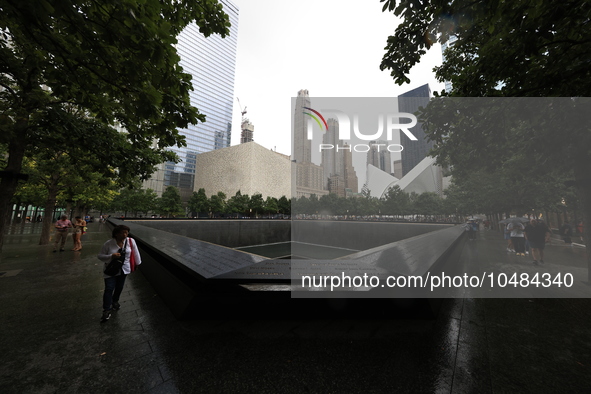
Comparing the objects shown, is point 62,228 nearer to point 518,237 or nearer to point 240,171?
point 518,237

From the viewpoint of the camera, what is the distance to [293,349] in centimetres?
277

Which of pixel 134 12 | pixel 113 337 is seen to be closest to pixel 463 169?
pixel 134 12

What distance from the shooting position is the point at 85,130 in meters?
5.52

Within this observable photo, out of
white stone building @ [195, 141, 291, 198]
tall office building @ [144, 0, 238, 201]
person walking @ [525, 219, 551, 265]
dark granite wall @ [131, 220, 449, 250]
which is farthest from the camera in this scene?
tall office building @ [144, 0, 238, 201]

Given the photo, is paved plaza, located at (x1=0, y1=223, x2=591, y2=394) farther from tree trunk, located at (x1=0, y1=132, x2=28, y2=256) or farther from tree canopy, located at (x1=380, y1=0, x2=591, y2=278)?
tree canopy, located at (x1=380, y1=0, x2=591, y2=278)

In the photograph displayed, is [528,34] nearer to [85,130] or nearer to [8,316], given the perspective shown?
[85,130]

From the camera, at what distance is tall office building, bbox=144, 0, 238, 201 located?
93062 mm

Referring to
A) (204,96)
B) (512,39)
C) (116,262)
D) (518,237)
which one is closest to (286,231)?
(518,237)

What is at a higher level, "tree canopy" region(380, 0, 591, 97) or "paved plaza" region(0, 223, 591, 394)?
"tree canopy" region(380, 0, 591, 97)

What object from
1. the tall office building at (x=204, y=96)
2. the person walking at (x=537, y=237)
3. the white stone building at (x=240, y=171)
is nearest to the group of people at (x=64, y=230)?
the person walking at (x=537, y=237)

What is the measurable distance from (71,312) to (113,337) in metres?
1.66

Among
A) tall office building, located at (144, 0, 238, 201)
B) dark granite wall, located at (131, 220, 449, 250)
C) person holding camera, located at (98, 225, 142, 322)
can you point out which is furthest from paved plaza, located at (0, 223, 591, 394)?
tall office building, located at (144, 0, 238, 201)

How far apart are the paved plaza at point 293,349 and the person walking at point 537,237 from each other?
5479 millimetres

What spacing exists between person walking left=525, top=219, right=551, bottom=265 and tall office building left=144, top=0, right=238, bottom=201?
95.9m
